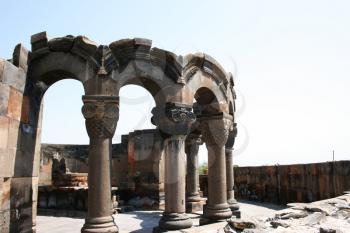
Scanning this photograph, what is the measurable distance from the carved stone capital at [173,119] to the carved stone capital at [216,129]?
3.90 feet

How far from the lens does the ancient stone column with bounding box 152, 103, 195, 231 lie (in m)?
5.77

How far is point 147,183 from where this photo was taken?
39.2ft

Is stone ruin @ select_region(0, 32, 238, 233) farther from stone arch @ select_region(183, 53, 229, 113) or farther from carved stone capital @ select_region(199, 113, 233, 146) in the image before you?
carved stone capital @ select_region(199, 113, 233, 146)

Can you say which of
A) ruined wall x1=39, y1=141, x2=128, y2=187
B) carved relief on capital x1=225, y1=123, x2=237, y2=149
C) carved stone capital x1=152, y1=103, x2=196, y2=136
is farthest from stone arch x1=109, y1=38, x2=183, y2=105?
ruined wall x1=39, y1=141, x2=128, y2=187

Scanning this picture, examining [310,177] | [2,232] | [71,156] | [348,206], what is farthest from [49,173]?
[348,206]

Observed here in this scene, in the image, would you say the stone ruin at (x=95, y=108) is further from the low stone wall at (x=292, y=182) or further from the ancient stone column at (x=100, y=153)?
the low stone wall at (x=292, y=182)

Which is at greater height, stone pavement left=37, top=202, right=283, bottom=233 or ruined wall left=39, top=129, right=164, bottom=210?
ruined wall left=39, top=129, right=164, bottom=210

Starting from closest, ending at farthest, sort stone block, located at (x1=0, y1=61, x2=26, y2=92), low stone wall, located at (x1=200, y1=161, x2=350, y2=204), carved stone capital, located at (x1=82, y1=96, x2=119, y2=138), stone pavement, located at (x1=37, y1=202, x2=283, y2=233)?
stone block, located at (x1=0, y1=61, x2=26, y2=92), carved stone capital, located at (x1=82, y1=96, x2=119, y2=138), stone pavement, located at (x1=37, y1=202, x2=283, y2=233), low stone wall, located at (x1=200, y1=161, x2=350, y2=204)

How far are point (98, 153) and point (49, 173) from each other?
869cm

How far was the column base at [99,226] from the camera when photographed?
507 cm

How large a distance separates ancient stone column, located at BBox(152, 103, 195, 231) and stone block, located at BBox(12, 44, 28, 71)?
2.41 meters

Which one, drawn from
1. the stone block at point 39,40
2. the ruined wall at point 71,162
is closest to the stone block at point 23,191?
the stone block at point 39,40

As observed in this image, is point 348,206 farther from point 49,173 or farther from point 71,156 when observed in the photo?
point 71,156

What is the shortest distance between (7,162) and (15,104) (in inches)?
37.3
